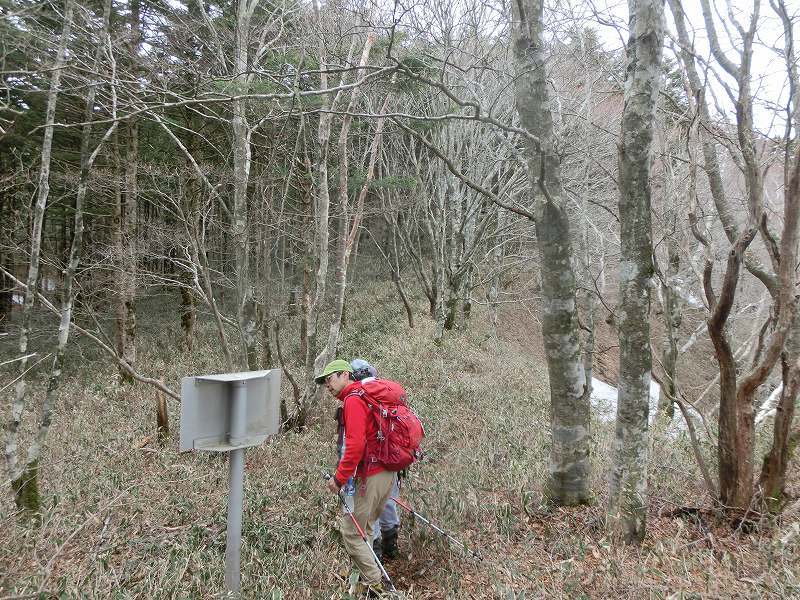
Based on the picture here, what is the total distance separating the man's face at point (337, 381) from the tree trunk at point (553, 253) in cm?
184

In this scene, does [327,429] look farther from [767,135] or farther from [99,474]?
[767,135]

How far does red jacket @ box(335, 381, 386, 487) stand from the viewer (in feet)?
11.7

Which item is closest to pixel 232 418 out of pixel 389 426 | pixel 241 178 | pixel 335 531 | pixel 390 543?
pixel 389 426

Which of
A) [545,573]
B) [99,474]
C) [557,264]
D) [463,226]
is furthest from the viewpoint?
[463,226]

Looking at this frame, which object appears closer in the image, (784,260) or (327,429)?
(784,260)

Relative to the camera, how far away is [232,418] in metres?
2.90

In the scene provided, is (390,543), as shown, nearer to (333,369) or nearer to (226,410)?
(333,369)

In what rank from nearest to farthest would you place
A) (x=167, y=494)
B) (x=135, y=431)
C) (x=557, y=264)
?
(x=557, y=264) → (x=167, y=494) → (x=135, y=431)

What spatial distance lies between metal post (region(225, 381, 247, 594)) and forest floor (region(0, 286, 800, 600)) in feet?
0.79

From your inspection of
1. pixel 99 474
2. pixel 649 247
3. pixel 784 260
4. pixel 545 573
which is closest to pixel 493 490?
pixel 545 573

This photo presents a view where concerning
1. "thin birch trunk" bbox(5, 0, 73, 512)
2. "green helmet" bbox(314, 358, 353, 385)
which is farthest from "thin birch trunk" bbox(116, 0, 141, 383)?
"green helmet" bbox(314, 358, 353, 385)

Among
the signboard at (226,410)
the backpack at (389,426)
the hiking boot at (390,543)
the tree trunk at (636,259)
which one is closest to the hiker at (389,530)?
the hiking boot at (390,543)

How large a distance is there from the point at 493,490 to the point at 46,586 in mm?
3865

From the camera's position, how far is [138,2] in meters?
10.1
